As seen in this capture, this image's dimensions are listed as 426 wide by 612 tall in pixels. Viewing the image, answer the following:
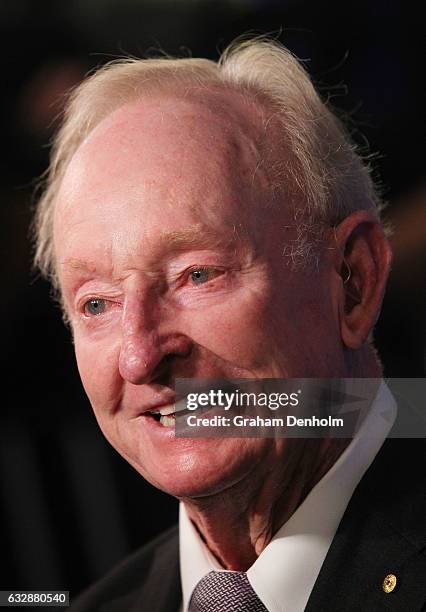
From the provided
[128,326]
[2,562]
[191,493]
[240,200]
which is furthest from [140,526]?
[240,200]

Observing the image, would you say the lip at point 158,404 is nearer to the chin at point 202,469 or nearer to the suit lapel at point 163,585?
the chin at point 202,469

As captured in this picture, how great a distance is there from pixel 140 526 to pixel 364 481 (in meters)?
0.61

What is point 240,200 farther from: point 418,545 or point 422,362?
point 418,545

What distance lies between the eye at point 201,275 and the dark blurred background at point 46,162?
0.42 m

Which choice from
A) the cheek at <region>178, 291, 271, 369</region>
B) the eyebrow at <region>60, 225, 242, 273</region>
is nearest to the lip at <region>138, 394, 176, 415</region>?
the cheek at <region>178, 291, 271, 369</region>

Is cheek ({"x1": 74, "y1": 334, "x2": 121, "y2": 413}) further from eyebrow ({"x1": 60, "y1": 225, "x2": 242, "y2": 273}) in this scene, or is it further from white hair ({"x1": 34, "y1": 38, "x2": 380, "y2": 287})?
white hair ({"x1": 34, "y1": 38, "x2": 380, "y2": 287})

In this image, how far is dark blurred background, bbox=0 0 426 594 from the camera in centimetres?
169

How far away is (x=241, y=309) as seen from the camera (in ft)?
4.55

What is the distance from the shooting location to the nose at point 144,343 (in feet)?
4.48

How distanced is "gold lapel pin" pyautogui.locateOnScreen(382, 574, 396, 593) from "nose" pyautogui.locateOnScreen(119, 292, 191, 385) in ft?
1.51

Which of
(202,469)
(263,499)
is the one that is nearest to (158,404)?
(202,469)

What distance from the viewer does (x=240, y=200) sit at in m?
1.41

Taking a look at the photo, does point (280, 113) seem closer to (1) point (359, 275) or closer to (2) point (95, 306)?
(1) point (359, 275)

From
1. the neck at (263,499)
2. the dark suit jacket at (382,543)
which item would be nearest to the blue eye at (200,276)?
the neck at (263,499)
